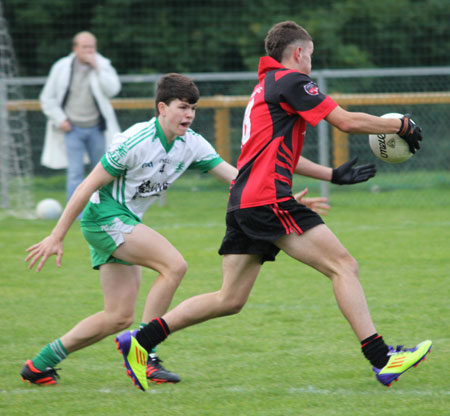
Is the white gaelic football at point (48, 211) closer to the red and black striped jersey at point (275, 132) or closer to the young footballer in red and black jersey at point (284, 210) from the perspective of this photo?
the young footballer in red and black jersey at point (284, 210)

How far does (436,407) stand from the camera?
150 inches

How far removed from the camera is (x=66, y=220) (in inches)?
165

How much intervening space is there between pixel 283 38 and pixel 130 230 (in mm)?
1251

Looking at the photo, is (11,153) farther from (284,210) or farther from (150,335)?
(284,210)

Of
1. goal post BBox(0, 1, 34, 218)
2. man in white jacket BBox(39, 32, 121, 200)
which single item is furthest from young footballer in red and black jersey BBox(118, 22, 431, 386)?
goal post BBox(0, 1, 34, 218)

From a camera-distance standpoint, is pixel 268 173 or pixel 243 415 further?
pixel 268 173

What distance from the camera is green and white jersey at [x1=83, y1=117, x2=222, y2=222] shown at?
14.1 feet

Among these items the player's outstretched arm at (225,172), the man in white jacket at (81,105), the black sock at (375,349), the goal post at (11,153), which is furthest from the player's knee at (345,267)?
the goal post at (11,153)

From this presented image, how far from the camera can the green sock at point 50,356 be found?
436 centimetres

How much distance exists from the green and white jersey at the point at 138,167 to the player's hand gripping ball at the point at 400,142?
3.41 feet

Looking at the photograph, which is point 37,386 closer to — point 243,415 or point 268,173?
point 243,415

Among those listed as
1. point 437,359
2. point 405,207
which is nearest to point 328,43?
point 405,207

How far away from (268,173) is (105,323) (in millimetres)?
1155

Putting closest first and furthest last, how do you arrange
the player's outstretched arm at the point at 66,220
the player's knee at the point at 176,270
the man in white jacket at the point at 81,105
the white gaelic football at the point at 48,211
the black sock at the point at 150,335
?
the player's outstretched arm at the point at 66,220 → the black sock at the point at 150,335 → the player's knee at the point at 176,270 → the man in white jacket at the point at 81,105 → the white gaelic football at the point at 48,211
